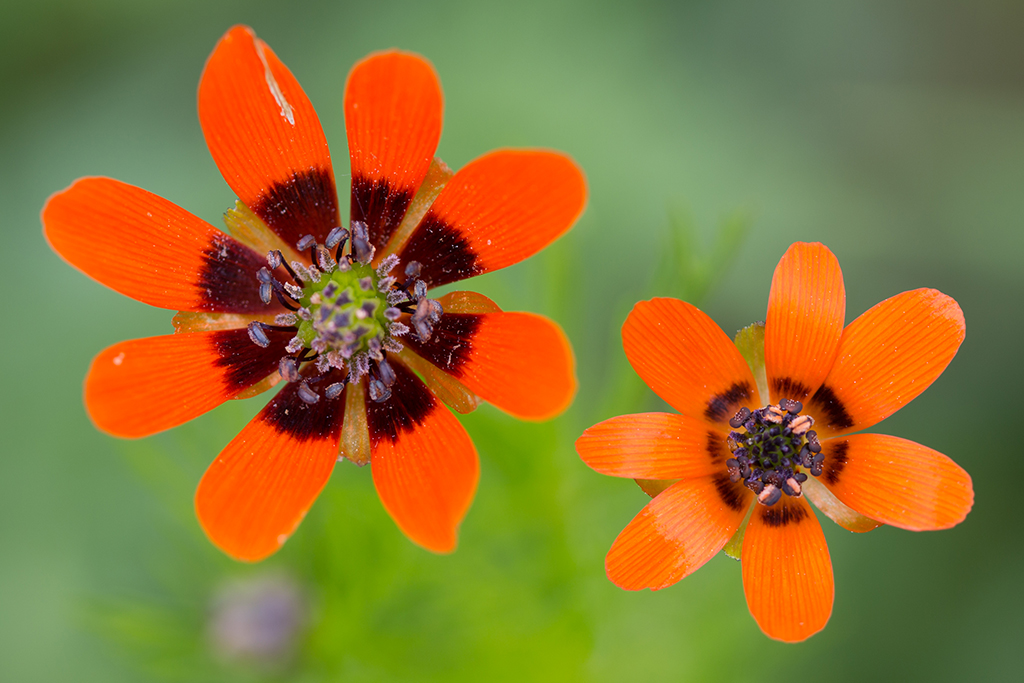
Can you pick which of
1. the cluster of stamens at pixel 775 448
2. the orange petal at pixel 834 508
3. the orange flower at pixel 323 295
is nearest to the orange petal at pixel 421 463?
the orange flower at pixel 323 295

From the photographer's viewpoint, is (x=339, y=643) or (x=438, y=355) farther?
(x=339, y=643)

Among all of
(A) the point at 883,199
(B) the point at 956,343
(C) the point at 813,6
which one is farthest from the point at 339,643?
(C) the point at 813,6

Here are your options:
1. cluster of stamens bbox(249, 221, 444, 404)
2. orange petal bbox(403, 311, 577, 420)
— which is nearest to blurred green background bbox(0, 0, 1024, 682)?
cluster of stamens bbox(249, 221, 444, 404)

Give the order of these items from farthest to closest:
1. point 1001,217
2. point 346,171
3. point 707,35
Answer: point 707,35, point 1001,217, point 346,171

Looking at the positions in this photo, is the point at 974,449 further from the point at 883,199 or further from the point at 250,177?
the point at 250,177

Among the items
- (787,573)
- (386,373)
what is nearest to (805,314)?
(787,573)

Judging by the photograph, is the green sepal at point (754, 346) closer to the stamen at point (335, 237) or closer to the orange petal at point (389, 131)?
the orange petal at point (389, 131)
